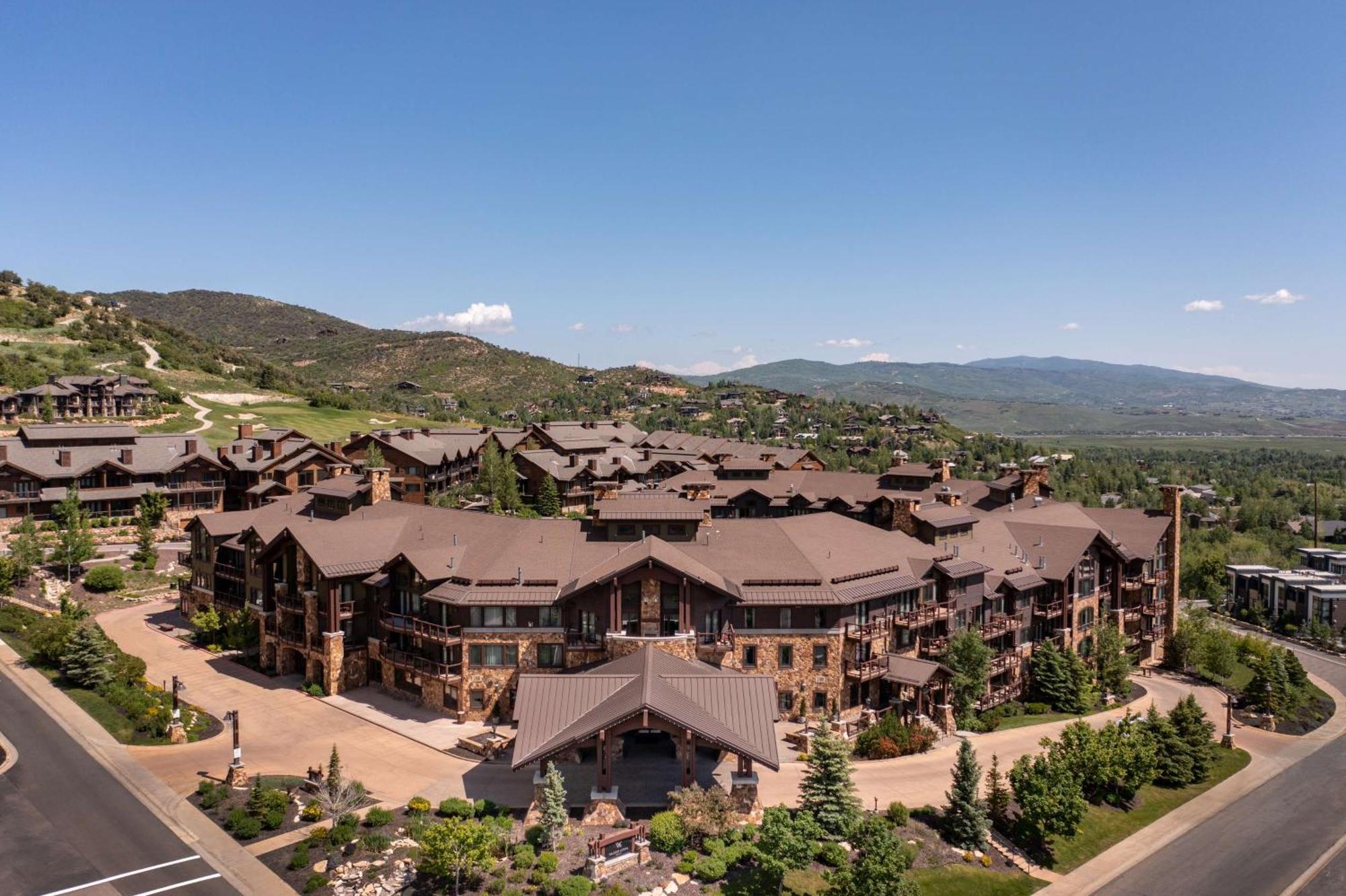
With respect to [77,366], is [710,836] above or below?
below

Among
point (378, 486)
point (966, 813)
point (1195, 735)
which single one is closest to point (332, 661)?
point (378, 486)

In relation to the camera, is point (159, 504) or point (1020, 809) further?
point (159, 504)

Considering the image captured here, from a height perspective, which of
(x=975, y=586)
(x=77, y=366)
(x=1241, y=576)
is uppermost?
(x=77, y=366)

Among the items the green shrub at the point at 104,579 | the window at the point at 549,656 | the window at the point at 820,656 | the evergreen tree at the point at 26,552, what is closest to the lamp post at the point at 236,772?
the window at the point at 549,656

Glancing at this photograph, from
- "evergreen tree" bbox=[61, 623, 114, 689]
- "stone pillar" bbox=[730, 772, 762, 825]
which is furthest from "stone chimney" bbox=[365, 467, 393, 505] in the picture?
"stone pillar" bbox=[730, 772, 762, 825]

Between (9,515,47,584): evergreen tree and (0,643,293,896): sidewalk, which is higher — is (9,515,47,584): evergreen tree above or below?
above

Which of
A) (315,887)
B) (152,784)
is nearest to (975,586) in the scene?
(315,887)

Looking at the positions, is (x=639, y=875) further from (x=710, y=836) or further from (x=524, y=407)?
(x=524, y=407)

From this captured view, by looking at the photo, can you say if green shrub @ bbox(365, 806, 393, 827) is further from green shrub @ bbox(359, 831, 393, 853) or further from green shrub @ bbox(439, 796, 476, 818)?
green shrub @ bbox(439, 796, 476, 818)
